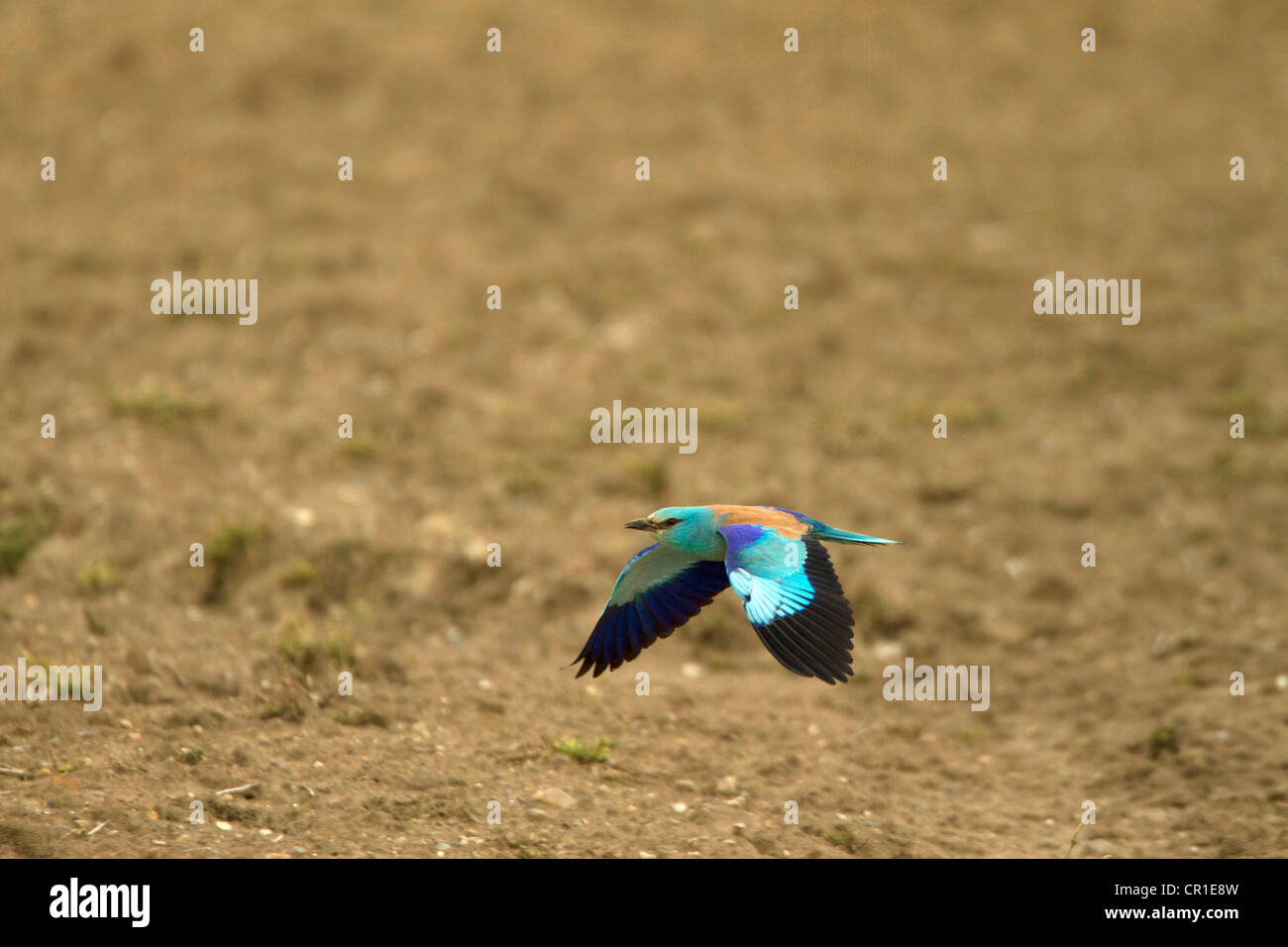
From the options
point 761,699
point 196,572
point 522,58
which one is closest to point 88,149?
point 522,58

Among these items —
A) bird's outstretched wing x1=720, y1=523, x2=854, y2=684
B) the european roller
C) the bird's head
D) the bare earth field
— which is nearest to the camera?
bird's outstretched wing x1=720, y1=523, x2=854, y2=684

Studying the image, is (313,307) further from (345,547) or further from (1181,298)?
(1181,298)

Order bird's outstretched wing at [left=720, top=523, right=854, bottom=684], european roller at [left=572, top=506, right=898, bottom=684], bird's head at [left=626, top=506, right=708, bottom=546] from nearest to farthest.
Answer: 1. bird's outstretched wing at [left=720, top=523, right=854, bottom=684]
2. european roller at [left=572, top=506, right=898, bottom=684]
3. bird's head at [left=626, top=506, right=708, bottom=546]

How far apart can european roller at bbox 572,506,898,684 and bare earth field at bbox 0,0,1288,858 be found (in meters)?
0.66

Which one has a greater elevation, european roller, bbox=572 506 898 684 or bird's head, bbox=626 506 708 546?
bird's head, bbox=626 506 708 546

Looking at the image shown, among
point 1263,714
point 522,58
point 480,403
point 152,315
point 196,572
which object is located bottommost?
point 1263,714

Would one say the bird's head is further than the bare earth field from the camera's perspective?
No

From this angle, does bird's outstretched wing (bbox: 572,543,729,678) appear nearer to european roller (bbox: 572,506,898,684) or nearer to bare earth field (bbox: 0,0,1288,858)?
european roller (bbox: 572,506,898,684)

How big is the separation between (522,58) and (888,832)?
9670 millimetres

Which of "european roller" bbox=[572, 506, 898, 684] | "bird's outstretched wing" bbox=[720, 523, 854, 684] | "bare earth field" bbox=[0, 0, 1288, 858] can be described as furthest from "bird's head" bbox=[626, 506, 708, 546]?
"bare earth field" bbox=[0, 0, 1288, 858]

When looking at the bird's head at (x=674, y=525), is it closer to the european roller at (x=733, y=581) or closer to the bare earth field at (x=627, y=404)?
the european roller at (x=733, y=581)

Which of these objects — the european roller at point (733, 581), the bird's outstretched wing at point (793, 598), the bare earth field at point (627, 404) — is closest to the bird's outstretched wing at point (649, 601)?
the european roller at point (733, 581)

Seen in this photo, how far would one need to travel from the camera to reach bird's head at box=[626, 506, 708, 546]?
484cm
